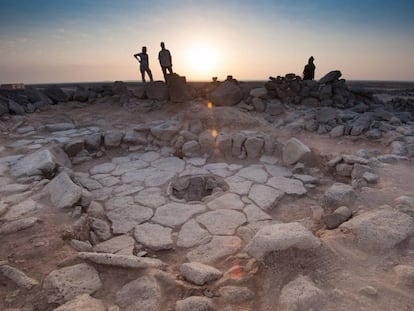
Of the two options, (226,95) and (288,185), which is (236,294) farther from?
(226,95)

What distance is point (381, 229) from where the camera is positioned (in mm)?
2605

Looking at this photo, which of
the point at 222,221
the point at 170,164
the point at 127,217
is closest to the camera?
the point at 222,221

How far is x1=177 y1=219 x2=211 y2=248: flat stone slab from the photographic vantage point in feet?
11.4

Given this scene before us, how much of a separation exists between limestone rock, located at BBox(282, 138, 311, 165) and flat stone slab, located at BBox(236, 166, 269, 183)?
0.61m

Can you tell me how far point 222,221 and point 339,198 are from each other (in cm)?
158

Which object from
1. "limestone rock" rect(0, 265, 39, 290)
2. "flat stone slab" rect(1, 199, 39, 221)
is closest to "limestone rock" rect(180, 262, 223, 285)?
"limestone rock" rect(0, 265, 39, 290)

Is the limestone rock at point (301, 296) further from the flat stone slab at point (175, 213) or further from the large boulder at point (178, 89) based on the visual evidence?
the large boulder at point (178, 89)

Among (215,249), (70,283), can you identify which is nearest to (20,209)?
(70,283)

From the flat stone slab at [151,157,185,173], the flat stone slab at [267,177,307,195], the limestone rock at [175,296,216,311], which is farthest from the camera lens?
the flat stone slab at [151,157,185,173]

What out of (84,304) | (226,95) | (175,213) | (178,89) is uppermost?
(178,89)

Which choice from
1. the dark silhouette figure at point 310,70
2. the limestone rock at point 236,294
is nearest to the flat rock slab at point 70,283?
the limestone rock at point 236,294

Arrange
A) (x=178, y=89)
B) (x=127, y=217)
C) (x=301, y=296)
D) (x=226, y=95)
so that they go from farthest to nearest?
(x=178, y=89), (x=226, y=95), (x=127, y=217), (x=301, y=296)

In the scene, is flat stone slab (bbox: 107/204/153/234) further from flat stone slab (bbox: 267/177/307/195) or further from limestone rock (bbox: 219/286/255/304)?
flat stone slab (bbox: 267/177/307/195)

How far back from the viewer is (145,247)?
3.44m
